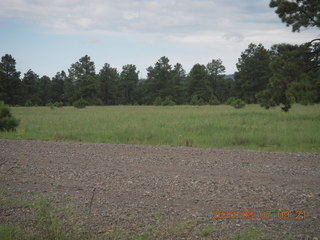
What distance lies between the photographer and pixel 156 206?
4.76 metres

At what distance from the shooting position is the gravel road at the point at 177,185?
4320mm

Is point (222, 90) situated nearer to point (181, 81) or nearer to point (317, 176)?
point (181, 81)

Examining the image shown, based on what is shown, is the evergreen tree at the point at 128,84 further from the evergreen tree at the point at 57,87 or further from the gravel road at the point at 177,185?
the gravel road at the point at 177,185

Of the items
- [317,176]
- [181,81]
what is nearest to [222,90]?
[181,81]

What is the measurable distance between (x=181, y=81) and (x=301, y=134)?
8037 centimetres

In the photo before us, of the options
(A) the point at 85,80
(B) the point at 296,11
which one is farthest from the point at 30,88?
(B) the point at 296,11

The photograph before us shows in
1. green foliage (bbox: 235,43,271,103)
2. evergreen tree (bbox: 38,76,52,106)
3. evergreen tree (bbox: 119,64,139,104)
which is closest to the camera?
green foliage (bbox: 235,43,271,103)

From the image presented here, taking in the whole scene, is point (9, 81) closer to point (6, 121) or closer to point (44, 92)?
point (44, 92)

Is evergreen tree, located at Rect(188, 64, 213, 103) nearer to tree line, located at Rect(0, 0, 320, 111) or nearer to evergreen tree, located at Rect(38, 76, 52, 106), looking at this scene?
tree line, located at Rect(0, 0, 320, 111)

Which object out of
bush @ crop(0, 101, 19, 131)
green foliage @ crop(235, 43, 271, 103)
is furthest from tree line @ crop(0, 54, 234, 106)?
bush @ crop(0, 101, 19, 131)

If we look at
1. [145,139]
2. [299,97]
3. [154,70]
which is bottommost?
[145,139]
